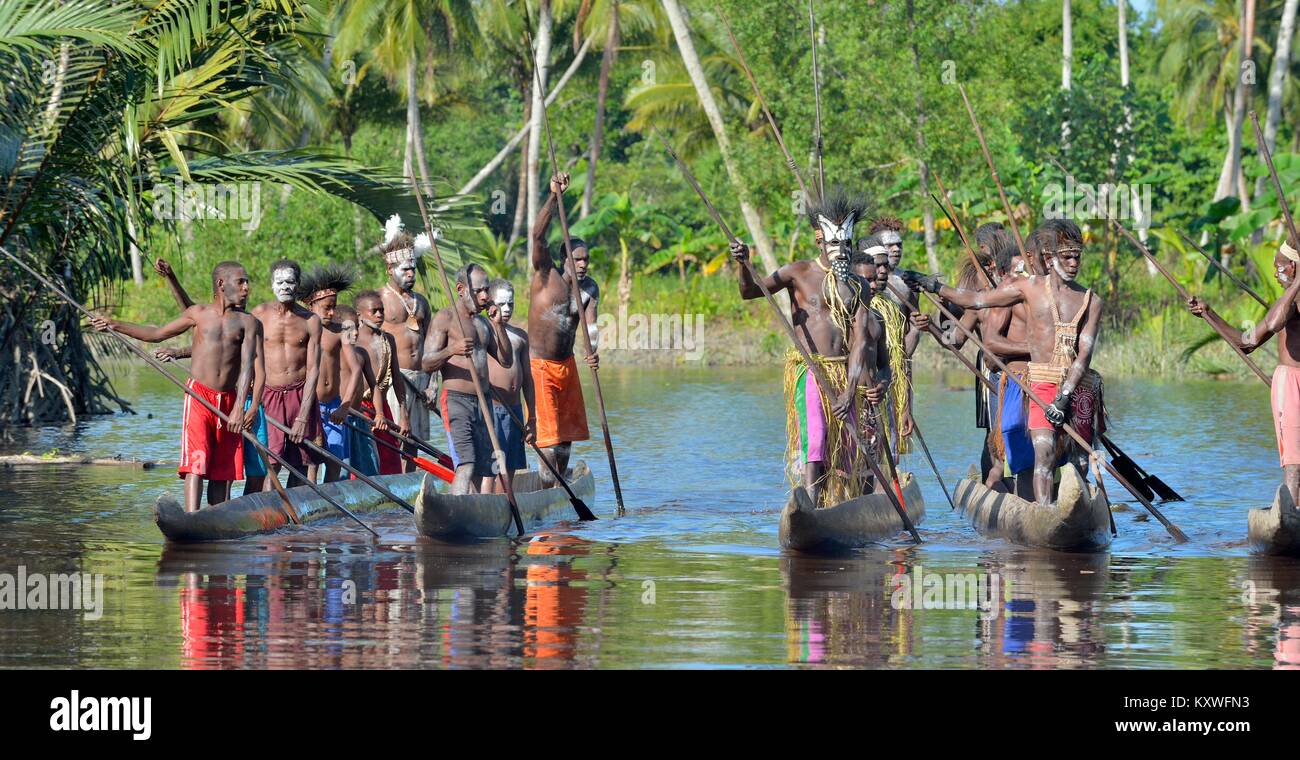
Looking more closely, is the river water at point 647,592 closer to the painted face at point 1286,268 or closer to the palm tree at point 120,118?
the painted face at point 1286,268

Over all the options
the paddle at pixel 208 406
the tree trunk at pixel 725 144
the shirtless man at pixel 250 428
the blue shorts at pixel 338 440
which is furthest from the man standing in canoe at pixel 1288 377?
the tree trunk at pixel 725 144

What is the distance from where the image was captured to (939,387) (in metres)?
28.2

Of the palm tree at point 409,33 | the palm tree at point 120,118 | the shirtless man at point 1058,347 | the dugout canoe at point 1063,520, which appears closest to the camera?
the dugout canoe at point 1063,520

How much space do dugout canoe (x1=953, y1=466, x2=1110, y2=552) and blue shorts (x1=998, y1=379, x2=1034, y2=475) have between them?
0.40m

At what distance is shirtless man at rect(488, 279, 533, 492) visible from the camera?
12.8 m

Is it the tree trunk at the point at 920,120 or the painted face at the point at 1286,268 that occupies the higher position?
the tree trunk at the point at 920,120

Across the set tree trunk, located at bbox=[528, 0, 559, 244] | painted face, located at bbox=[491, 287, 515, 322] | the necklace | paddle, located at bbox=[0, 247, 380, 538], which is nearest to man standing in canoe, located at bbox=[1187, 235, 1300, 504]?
painted face, located at bbox=[491, 287, 515, 322]

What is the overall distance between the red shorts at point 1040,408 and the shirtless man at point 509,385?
3.22m

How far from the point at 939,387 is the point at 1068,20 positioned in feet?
43.1

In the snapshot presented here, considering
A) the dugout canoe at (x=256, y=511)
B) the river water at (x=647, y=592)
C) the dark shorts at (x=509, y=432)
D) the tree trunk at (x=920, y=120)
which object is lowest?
the river water at (x=647, y=592)

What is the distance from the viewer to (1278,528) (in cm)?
1070

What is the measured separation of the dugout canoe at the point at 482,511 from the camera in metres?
11.3

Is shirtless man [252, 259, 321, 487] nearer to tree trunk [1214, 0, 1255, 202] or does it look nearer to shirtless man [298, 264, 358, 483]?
shirtless man [298, 264, 358, 483]

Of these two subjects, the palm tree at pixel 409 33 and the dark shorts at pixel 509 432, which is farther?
the palm tree at pixel 409 33
